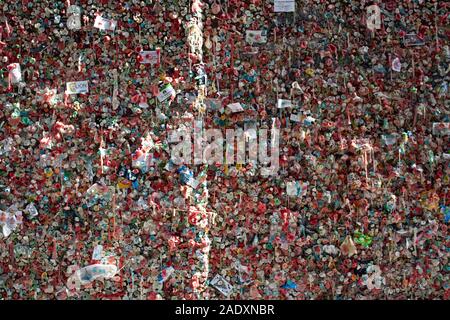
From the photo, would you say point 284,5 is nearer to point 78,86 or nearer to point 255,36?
point 255,36

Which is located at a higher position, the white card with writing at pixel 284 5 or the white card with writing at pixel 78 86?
the white card with writing at pixel 284 5

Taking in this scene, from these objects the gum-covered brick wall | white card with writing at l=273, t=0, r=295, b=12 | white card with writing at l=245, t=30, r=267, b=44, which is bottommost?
the gum-covered brick wall

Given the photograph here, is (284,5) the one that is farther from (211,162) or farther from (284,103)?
(211,162)

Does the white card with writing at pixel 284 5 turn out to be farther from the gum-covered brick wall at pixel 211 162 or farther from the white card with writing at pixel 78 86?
the white card with writing at pixel 78 86

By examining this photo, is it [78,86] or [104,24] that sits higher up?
[104,24]

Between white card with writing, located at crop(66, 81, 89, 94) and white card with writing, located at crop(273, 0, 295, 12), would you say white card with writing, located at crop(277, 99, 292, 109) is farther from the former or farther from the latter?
white card with writing, located at crop(66, 81, 89, 94)

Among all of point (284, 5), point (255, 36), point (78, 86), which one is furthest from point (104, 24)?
point (284, 5)

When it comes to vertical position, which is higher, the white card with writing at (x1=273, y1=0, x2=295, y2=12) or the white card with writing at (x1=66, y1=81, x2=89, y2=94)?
the white card with writing at (x1=273, y1=0, x2=295, y2=12)

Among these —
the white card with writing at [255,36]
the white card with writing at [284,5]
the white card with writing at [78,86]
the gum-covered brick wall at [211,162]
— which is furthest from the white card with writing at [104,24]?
the white card with writing at [284,5]

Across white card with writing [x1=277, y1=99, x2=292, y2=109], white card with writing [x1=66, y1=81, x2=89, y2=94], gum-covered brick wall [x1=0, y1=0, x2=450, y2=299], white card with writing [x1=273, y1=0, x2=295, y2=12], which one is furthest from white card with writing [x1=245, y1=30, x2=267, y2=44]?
white card with writing [x1=66, y1=81, x2=89, y2=94]

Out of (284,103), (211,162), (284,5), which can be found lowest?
(211,162)
